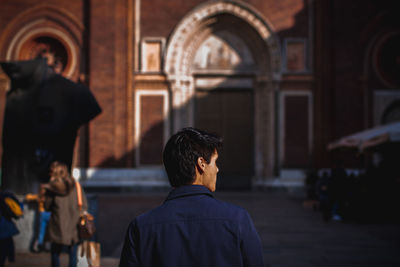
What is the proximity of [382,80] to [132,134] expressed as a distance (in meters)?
10.9

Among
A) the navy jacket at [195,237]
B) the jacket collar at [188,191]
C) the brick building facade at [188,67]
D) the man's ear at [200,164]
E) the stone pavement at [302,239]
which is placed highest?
the brick building facade at [188,67]

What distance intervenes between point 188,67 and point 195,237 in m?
16.9

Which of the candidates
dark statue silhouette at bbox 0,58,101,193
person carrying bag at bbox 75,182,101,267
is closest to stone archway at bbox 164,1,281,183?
dark statue silhouette at bbox 0,58,101,193

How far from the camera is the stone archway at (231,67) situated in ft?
58.1

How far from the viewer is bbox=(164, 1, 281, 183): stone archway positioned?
17.7 metres

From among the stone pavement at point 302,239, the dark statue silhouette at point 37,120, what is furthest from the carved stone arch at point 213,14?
the dark statue silhouette at point 37,120

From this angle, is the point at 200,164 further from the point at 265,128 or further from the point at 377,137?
the point at 265,128

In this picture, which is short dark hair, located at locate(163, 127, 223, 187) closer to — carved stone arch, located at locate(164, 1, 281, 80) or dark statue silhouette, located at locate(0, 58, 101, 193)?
dark statue silhouette, located at locate(0, 58, 101, 193)

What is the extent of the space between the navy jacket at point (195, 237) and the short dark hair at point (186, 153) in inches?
3.4

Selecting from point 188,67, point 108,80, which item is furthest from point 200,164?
point 188,67

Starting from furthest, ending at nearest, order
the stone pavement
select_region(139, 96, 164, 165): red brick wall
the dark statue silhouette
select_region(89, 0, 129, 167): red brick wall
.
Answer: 1. select_region(139, 96, 164, 165): red brick wall
2. select_region(89, 0, 129, 167): red brick wall
3. the dark statue silhouette
4. the stone pavement

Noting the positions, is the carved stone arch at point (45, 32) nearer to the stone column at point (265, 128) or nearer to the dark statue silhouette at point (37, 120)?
the stone column at point (265, 128)

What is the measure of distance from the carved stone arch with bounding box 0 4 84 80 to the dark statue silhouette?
1085 centimetres

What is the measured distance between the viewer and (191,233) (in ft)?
5.21
